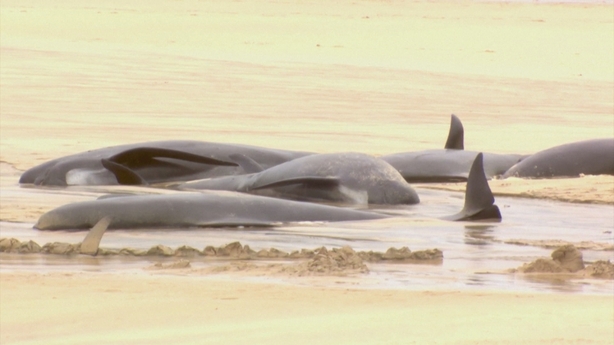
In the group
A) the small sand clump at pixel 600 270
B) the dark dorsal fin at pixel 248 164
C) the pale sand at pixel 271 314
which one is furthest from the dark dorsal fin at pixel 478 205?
the pale sand at pixel 271 314

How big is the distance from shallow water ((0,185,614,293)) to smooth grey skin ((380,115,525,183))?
1.63 meters

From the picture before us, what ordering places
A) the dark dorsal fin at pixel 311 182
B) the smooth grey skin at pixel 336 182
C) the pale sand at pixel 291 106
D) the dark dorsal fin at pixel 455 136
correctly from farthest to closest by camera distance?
the dark dorsal fin at pixel 455 136
the smooth grey skin at pixel 336 182
the dark dorsal fin at pixel 311 182
the pale sand at pixel 291 106

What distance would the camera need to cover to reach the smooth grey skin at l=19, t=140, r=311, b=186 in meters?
10.7

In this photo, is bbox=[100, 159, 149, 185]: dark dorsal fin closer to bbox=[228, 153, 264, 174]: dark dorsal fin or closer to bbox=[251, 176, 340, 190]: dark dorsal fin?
bbox=[228, 153, 264, 174]: dark dorsal fin

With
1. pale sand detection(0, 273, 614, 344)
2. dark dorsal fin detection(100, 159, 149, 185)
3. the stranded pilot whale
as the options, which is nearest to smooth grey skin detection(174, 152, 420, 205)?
dark dorsal fin detection(100, 159, 149, 185)

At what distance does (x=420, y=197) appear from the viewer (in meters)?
10.6

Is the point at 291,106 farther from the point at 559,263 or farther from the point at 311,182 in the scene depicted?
the point at 559,263

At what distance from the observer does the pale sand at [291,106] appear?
5266mm

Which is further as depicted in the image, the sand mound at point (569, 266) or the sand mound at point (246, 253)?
the sand mound at point (246, 253)

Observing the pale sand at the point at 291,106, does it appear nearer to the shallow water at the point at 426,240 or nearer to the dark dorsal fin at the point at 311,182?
the shallow water at the point at 426,240

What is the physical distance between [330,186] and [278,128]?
7.32 metres

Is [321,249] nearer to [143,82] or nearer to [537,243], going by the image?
[537,243]

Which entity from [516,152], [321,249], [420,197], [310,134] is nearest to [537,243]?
[321,249]

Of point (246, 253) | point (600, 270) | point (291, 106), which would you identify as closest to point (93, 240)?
point (246, 253)
